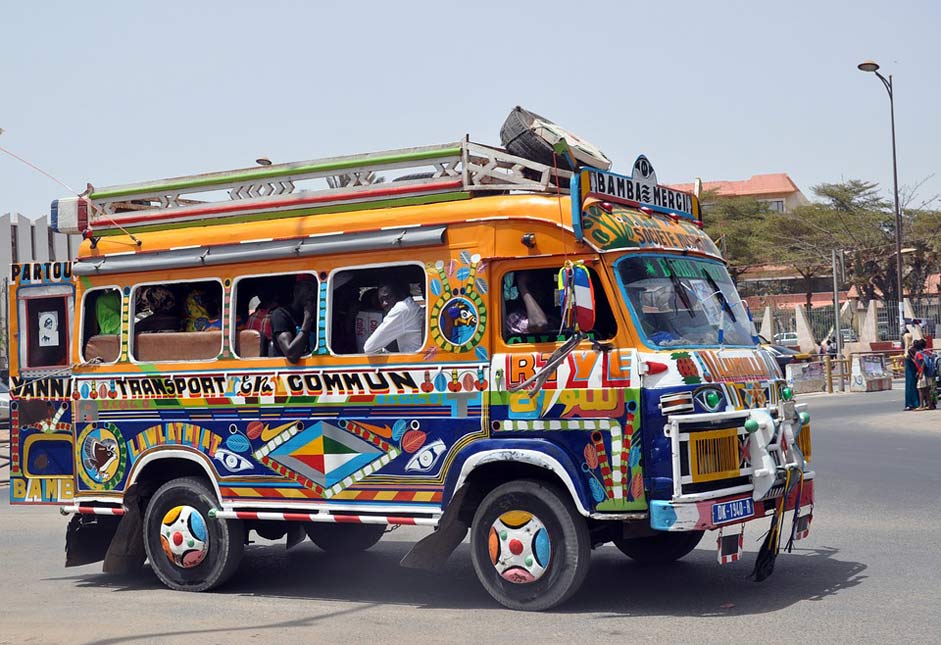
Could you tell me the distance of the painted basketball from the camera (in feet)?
26.5

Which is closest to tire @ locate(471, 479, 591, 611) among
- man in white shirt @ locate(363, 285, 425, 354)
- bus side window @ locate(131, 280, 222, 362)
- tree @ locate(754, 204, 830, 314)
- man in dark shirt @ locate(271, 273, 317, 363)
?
man in white shirt @ locate(363, 285, 425, 354)

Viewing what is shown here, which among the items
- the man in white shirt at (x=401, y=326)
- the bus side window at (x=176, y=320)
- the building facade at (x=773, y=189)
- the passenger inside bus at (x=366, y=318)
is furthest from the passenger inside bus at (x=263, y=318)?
the building facade at (x=773, y=189)

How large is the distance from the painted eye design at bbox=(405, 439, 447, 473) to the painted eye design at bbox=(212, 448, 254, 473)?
1.39 meters

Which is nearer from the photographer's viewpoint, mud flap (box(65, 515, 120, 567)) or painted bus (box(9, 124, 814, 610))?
painted bus (box(9, 124, 814, 610))

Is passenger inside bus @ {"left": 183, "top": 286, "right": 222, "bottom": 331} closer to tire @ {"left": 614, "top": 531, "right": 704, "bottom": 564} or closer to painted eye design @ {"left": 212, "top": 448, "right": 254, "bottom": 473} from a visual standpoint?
painted eye design @ {"left": 212, "top": 448, "right": 254, "bottom": 473}

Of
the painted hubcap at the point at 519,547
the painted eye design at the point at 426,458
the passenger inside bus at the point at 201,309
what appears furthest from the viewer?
the passenger inside bus at the point at 201,309

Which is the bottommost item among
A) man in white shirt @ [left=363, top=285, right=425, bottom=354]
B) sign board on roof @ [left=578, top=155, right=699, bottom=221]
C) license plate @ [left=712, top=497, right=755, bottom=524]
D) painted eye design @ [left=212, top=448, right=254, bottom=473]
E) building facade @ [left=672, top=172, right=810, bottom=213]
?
license plate @ [left=712, top=497, right=755, bottom=524]

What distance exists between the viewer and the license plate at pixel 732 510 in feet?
23.9

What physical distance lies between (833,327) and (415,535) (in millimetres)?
42847

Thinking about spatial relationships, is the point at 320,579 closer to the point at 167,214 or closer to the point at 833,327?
the point at 167,214

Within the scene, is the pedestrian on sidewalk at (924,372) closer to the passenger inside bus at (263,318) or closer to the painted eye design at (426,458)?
the passenger inside bus at (263,318)

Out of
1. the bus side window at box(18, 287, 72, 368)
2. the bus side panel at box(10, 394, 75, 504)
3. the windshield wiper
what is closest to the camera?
the windshield wiper

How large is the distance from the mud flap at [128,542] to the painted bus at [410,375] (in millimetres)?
20

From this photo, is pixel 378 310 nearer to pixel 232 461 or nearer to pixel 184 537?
pixel 232 461
